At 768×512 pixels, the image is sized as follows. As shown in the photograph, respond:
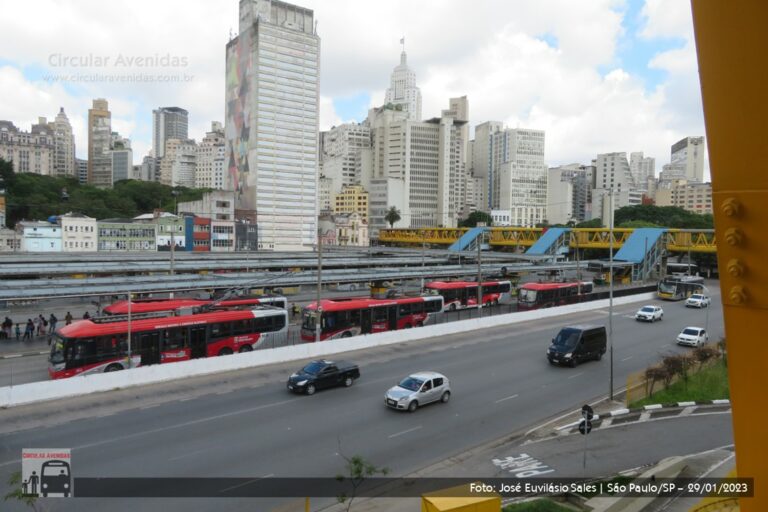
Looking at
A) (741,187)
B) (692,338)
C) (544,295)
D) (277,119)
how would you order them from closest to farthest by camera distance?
(741,187) < (692,338) < (544,295) < (277,119)

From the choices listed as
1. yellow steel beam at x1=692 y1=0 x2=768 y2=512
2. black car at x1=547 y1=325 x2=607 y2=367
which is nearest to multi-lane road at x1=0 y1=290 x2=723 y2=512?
black car at x1=547 y1=325 x2=607 y2=367

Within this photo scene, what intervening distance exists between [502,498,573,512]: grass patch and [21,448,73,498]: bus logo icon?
7871 millimetres

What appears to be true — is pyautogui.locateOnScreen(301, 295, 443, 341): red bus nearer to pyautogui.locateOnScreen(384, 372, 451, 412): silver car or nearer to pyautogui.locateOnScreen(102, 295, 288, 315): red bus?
pyautogui.locateOnScreen(102, 295, 288, 315): red bus

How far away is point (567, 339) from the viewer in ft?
86.1

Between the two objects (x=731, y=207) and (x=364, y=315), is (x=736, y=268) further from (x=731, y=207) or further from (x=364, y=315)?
(x=364, y=315)

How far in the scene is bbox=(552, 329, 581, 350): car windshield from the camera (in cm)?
2590

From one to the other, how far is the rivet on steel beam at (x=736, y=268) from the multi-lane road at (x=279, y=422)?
451 inches

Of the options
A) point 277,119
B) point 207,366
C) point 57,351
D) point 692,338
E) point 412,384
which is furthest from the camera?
point 277,119

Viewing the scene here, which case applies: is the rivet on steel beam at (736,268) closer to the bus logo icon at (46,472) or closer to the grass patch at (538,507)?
the bus logo icon at (46,472)

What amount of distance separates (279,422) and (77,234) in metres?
71.8

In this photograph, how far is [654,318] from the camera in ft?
129

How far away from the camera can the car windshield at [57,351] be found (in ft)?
71.4

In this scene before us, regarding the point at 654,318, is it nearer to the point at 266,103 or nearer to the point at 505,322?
the point at 505,322

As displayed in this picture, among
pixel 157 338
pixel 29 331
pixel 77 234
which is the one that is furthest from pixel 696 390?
pixel 77 234
